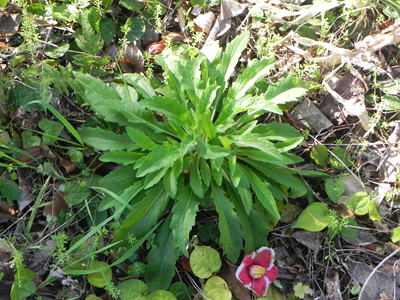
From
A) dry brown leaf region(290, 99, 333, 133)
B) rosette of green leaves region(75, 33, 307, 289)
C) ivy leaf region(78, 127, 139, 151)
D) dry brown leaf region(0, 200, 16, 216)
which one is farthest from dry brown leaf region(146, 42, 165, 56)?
dry brown leaf region(0, 200, 16, 216)

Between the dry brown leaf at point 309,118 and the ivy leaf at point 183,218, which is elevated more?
the dry brown leaf at point 309,118

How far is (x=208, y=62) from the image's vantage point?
280 centimetres

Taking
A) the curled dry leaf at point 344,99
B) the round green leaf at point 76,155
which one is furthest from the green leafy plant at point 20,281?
the curled dry leaf at point 344,99

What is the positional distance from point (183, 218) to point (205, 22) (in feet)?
6.26

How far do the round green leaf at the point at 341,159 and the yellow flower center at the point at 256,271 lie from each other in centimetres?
113

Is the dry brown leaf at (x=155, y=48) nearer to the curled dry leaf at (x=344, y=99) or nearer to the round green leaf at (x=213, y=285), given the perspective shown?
the curled dry leaf at (x=344, y=99)

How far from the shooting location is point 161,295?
242cm

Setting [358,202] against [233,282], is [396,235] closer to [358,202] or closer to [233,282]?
[358,202]

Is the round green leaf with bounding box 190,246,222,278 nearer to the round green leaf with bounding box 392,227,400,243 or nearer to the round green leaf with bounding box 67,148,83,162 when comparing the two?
the round green leaf with bounding box 67,148,83,162

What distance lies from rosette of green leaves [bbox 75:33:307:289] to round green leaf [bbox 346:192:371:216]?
400 mm

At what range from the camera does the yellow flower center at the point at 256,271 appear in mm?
2508

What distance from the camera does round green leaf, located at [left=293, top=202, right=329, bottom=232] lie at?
8.87ft

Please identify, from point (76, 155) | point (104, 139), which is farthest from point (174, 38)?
point (76, 155)

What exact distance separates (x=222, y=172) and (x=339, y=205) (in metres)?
1.08
